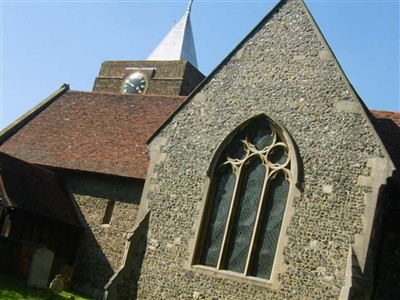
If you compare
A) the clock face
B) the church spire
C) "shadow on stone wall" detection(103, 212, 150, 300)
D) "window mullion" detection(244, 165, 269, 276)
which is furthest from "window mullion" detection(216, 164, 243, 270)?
the church spire

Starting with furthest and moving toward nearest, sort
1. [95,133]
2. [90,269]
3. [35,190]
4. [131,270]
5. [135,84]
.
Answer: [135,84] → [95,133] → [35,190] → [90,269] → [131,270]

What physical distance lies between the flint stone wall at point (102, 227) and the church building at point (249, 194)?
4cm

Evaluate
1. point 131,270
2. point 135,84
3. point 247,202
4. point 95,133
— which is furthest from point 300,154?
point 135,84

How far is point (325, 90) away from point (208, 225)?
480 cm

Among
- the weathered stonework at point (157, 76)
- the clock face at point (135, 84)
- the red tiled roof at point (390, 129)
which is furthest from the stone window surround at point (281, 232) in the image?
the clock face at point (135, 84)

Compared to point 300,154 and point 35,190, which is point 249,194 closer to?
point 300,154

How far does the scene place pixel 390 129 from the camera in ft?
53.2

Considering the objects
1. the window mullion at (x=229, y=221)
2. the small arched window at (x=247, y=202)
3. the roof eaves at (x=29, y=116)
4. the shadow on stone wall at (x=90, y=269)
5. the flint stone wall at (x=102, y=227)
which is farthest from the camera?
the roof eaves at (x=29, y=116)

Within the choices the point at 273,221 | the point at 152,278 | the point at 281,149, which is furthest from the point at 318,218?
the point at 152,278

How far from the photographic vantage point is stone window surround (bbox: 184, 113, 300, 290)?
531 inches

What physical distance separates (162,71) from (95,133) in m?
13.2

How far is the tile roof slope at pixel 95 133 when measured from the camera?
2022 centimetres

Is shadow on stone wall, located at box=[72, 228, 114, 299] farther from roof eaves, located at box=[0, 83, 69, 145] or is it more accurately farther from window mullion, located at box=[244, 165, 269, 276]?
roof eaves, located at box=[0, 83, 69, 145]

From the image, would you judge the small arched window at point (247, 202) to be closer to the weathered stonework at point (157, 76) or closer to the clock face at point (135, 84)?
the weathered stonework at point (157, 76)
